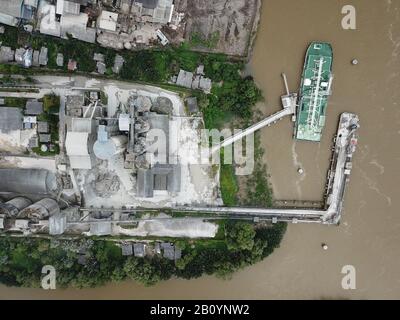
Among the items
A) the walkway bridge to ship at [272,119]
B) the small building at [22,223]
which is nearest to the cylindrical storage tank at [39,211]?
the small building at [22,223]

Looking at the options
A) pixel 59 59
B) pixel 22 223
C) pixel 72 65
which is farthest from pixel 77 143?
pixel 59 59

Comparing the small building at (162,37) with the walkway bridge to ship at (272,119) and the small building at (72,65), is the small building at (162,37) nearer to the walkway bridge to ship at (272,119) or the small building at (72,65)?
the small building at (72,65)

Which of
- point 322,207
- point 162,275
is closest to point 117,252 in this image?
point 162,275

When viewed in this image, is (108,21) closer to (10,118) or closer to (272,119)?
(10,118)

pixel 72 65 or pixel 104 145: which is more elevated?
pixel 72 65

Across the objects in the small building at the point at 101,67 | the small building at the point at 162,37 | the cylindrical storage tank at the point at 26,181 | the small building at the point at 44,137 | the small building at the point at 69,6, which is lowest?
the cylindrical storage tank at the point at 26,181

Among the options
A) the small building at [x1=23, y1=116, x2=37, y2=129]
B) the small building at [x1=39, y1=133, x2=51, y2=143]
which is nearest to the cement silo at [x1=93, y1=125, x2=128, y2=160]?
the small building at [x1=39, y1=133, x2=51, y2=143]

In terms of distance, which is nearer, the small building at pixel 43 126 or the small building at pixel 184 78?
the small building at pixel 43 126
